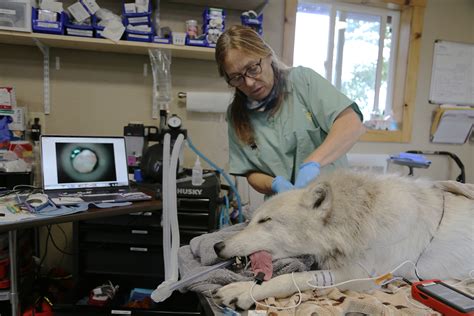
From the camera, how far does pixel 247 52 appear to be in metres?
1.37

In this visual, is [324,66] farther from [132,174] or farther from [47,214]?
[47,214]

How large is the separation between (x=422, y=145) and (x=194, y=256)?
9.87 ft

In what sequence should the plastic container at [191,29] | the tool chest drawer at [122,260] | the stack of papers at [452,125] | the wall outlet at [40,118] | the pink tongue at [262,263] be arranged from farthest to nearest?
the stack of papers at [452,125], the wall outlet at [40,118], the plastic container at [191,29], the tool chest drawer at [122,260], the pink tongue at [262,263]

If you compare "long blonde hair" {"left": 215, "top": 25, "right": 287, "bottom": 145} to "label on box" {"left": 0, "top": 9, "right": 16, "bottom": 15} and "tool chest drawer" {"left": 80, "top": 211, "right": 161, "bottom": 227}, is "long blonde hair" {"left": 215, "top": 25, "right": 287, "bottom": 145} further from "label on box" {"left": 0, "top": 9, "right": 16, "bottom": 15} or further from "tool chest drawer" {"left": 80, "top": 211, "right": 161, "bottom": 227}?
"label on box" {"left": 0, "top": 9, "right": 16, "bottom": 15}

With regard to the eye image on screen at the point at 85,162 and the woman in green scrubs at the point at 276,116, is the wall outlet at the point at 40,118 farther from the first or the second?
the woman in green scrubs at the point at 276,116

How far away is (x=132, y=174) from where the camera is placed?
2.42 meters

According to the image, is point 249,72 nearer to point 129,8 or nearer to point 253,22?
point 253,22

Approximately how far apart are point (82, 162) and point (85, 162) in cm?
2

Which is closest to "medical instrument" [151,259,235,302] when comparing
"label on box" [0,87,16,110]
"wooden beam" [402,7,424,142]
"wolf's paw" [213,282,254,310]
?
"wolf's paw" [213,282,254,310]

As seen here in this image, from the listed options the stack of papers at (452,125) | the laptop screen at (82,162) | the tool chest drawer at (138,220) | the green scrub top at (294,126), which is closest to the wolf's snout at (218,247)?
the green scrub top at (294,126)

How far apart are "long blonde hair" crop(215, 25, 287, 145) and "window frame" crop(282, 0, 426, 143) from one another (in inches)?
74.0

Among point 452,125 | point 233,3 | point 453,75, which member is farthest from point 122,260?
point 453,75

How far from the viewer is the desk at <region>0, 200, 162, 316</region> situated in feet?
4.47

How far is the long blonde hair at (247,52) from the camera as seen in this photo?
138 cm
